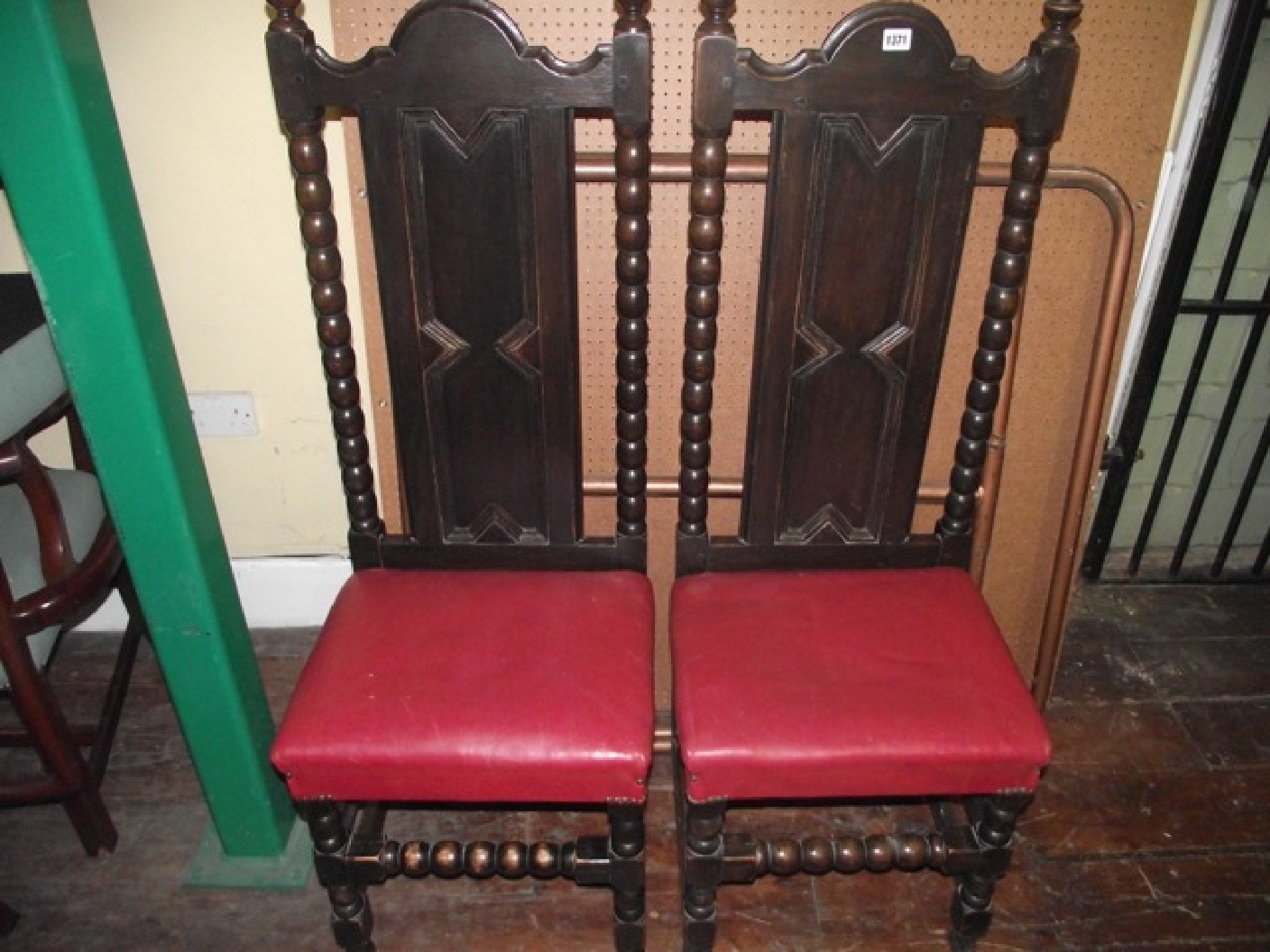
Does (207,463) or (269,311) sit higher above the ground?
(269,311)

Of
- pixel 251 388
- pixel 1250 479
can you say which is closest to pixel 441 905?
pixel 251 388

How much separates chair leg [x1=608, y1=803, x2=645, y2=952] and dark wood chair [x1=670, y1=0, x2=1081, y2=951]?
8 centimetres

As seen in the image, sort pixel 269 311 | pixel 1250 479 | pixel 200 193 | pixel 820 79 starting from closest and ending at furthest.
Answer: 1. pixel 820 79
2. pixel 200 193
3. pixel 269 311
4. pixel 1250 479

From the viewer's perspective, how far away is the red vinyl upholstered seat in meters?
1.37

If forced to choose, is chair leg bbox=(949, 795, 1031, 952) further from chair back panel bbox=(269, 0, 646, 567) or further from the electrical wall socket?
the electrical wall socket

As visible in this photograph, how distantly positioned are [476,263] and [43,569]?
877 mm

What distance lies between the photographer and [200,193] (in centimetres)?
174

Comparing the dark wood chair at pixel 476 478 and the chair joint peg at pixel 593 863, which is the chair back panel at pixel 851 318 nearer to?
the dark wood chair at pixel 476 478

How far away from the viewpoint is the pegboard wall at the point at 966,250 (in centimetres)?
151

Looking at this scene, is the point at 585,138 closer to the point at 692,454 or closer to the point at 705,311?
the point at 705,311

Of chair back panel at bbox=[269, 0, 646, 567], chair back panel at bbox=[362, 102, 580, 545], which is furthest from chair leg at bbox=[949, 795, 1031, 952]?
chair back panel at bbox=[362, 102, 580, 545]

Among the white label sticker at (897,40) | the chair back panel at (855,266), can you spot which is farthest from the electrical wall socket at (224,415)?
the white label sticker at (897,40)

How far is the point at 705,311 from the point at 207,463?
119 centimetres

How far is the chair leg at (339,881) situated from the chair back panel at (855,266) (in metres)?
0.70
